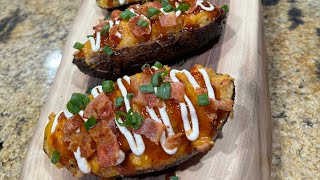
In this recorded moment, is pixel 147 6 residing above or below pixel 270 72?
above

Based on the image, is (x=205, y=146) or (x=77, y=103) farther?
(x=77, y=103)

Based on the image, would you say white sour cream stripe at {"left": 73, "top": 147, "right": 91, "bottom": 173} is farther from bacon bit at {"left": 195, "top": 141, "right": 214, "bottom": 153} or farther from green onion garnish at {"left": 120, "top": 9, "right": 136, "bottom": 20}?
green onion garnish at {"left": 120, "top": 9, "right": 136, "bottom": 20}

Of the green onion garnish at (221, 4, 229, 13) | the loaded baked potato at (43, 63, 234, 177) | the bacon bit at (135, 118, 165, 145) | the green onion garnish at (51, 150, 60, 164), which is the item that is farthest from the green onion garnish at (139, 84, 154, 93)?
the green onion garnish at (221, 4, 229, 13)

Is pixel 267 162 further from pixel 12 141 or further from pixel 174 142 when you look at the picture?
pixel 12 141

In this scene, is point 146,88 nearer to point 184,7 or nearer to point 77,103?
point 77,103

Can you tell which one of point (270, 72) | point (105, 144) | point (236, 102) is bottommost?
point (270, 72)

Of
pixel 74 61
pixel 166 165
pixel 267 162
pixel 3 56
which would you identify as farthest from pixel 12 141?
pixel 267 162

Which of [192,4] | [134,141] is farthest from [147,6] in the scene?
[134,141]

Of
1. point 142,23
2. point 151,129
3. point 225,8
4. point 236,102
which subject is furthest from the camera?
point 225,8
